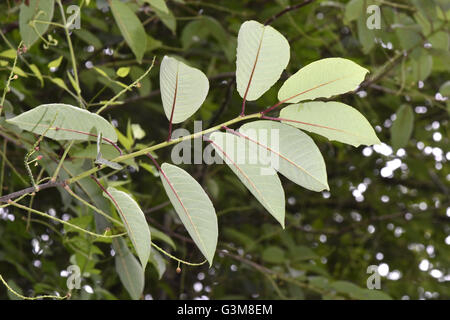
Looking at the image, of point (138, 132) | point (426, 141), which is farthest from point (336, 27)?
point (138, 132)

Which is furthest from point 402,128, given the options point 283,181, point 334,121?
point 334,121

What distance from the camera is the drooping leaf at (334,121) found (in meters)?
0.44

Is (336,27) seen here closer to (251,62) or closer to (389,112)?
(389,112)

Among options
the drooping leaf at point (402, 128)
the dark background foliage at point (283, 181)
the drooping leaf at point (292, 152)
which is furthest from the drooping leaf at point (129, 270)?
the drooping leaf at point (402, 128)

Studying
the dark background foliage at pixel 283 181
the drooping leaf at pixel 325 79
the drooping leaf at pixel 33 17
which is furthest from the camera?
the dark background foliage at pixel 283 181

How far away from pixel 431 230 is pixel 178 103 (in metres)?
1.49

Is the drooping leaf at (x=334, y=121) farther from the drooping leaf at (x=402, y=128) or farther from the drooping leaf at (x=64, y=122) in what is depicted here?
the drooping leaf at (x=402, y=128)

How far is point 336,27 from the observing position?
134 centimetres

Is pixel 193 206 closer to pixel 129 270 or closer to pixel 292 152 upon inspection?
pixel 292 152

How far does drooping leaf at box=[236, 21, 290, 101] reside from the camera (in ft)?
1.44

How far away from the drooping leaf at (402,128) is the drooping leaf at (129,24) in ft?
1.73

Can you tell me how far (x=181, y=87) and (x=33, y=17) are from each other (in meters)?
0.33

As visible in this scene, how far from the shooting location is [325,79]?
441mm

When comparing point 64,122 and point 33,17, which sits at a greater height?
point 33,17
